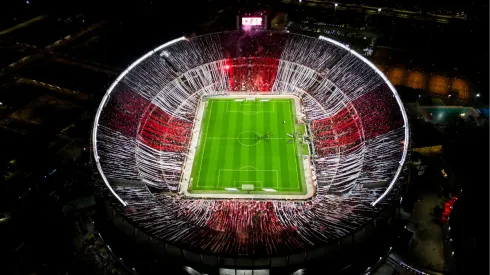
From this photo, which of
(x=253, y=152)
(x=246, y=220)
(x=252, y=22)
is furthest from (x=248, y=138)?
(x=252, y=22)

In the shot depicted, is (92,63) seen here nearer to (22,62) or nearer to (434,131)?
(22,62)

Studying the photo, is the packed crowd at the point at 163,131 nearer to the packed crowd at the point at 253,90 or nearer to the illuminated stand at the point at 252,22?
the packed crowd at the point at 253,90

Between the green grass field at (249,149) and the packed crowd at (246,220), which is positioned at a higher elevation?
the green grass field at (249,149)

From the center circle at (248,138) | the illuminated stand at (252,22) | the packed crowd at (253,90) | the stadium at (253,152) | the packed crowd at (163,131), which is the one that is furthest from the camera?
the illuminated stand at (252,22)

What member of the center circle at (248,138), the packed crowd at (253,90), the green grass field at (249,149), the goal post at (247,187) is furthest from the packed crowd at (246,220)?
the center circle at (248,138)

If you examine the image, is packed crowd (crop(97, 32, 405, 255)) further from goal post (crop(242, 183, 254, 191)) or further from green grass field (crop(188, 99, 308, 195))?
goal post (crop(242, 183, 254, 191))

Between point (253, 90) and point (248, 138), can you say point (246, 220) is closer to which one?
point (248, 138)
